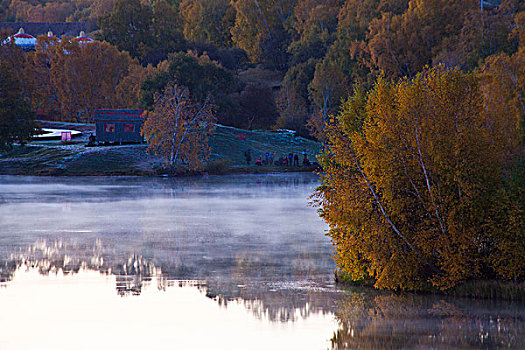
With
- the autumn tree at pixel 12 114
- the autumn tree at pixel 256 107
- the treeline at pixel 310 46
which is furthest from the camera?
the autumn tree at pixel 256 107

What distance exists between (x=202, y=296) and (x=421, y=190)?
5665 millimetres

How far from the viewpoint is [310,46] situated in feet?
Result: 391

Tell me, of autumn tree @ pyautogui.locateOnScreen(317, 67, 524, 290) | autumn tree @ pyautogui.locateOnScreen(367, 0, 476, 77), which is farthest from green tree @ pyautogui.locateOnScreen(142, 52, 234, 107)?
autumn tree @ pyautogui.locateOnScreen(317, 67, 524, 290)

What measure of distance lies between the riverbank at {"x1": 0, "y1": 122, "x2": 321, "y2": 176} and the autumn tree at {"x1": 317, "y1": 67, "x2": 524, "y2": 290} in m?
46.3

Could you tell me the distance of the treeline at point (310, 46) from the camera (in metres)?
81.0

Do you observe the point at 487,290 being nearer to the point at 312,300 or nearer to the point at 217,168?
the point at 312,300

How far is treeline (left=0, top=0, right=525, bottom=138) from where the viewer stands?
81.0 m

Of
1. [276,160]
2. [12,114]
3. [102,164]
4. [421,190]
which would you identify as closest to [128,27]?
[12,114]

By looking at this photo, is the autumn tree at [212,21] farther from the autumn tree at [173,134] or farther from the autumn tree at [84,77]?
the autumn tree at [173,134]

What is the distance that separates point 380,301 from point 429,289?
1.32 m

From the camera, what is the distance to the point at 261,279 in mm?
18484

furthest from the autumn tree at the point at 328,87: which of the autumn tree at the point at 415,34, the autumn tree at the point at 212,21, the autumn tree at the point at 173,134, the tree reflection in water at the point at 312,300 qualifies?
the tree reflection in water at the point at 312,300

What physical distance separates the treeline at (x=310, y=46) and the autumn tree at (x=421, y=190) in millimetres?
32018

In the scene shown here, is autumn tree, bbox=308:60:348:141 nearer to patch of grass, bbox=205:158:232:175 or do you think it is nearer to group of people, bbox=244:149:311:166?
group of people, bbox=244:149:311:166
